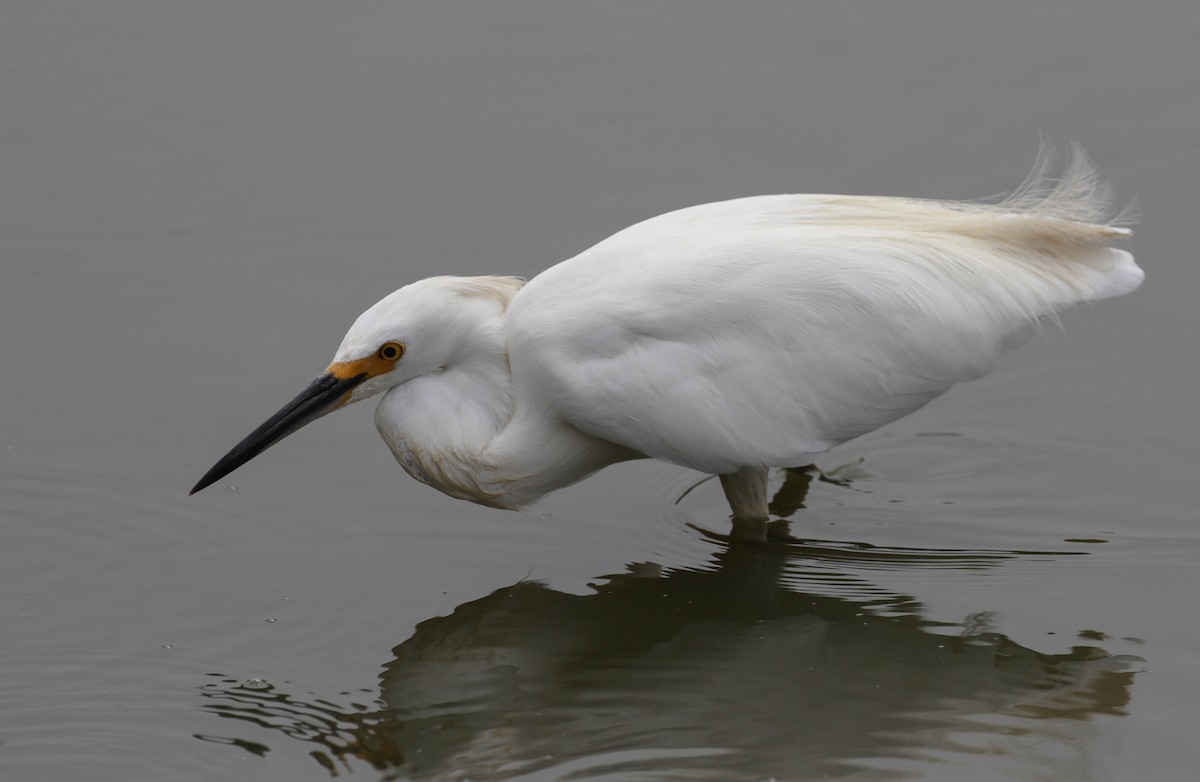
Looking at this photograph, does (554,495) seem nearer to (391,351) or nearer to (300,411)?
(391,351)

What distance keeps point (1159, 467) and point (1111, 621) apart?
41.9 inches

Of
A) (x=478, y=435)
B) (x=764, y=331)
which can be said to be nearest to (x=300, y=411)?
(x=478, y=435)

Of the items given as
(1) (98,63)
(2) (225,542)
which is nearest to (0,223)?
(1) (98,63)

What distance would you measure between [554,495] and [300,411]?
129 centimetres

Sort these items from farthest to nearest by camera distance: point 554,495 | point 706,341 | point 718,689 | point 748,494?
point 554,495 < point 748,494 < point 706,341 < point 718,689

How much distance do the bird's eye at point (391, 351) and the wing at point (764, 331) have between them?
0.39 metres

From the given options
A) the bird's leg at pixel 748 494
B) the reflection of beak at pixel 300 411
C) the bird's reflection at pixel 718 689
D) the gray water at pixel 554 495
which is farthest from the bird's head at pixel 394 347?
the bird's leg at pixel 748 494

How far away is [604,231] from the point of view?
761 centimetres

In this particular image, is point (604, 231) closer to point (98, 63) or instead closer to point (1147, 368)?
point (1147, 368)

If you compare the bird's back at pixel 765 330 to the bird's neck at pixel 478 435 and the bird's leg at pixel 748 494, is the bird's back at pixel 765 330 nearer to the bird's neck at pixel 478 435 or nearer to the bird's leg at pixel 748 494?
the bird's neck at pixel 478 435

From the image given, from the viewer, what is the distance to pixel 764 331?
5.38 metres

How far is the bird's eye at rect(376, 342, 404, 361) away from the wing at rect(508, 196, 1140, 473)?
389 millimetres

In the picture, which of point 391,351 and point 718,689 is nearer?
point 718,689

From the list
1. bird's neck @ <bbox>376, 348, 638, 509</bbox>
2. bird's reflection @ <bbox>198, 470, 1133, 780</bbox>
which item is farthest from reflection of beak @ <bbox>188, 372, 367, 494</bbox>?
bird's reflection @ <bbox>198, 470, 1133, 780</bbox>
